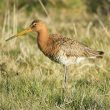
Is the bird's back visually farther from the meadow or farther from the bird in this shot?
the meadow

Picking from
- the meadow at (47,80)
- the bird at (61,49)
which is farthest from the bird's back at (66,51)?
the meadow at (47,80)

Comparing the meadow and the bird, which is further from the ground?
the bird

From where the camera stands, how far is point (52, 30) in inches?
505

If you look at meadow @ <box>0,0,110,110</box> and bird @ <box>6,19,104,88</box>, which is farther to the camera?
bird @ <box>6,19,104,88</box>

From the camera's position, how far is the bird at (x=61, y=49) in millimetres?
8309

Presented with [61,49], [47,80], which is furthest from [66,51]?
[47,80]

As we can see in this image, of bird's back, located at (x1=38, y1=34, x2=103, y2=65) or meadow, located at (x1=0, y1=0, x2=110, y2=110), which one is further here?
bird's back, located at (x1=38, y1=34, x2=103, y2=65)

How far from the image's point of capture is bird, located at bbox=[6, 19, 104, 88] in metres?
8.31

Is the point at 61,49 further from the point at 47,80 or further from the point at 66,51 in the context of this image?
the point at 47,80

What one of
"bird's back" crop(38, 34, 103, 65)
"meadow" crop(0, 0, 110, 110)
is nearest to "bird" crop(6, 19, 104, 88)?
"bird's back" crop(38, 34, 103, 65)

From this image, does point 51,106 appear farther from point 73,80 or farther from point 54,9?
point 54,9

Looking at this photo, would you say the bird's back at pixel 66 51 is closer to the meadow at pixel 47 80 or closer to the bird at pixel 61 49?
the bird at pixel 61 49

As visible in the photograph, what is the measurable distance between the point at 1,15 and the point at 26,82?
6817 millimetres

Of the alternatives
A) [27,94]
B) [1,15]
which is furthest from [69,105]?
[1,15]
